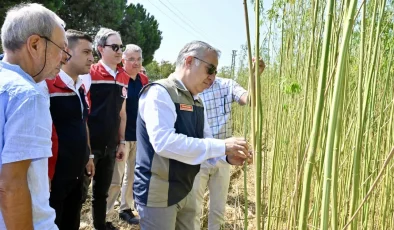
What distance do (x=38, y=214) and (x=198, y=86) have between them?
71 cm

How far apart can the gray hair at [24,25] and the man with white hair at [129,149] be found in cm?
163

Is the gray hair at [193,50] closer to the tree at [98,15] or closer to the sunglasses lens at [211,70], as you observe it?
the sunglasses lens at [211,70]

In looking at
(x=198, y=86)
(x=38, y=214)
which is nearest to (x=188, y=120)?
(x=198, y=86)

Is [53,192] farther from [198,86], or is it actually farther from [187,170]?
[198,86]

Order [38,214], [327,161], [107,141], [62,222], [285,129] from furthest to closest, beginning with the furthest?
[107,141] → [285,129] → [62,222] → [38,214] → [327,161]

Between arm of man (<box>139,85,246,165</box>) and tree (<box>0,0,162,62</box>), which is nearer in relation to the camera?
arm of man (<box>139,85,246,165</box>)

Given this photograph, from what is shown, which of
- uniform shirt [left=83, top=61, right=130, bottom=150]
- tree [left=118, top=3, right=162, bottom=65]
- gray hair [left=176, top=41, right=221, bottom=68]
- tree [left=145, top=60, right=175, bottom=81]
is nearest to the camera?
gray hair [left=176, top=41, right=221, bottom=68]

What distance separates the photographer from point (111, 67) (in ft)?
6.81

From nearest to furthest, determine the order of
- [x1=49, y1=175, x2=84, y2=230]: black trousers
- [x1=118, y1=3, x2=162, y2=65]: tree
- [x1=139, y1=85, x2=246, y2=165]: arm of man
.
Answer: [x1=139, y1=85, x2=246, y2=165]: arm of man → [x1=49, y1=175, x2=84, y2=230]: black trousers → [x1=118, y1=3, x2=162, y2=65]: tree

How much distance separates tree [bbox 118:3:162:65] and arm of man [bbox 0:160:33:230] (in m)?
12.0

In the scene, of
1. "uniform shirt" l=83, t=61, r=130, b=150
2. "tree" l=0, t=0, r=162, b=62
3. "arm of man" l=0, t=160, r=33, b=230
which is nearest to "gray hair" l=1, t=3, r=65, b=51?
"arm of man" l=0, t=160, r=33, b=230

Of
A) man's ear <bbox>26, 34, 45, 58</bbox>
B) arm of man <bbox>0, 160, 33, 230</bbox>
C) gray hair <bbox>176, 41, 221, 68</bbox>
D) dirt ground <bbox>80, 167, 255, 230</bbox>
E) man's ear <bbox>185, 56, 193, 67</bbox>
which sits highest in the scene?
gray hair <bbox>176, 41, 221, 68</bbox>

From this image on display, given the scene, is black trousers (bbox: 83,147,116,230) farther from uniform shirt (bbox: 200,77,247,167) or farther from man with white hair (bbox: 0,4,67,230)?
Result: man with white hair (bbox: 0,4,67,230)

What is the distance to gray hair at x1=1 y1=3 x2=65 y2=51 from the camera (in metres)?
0.79
